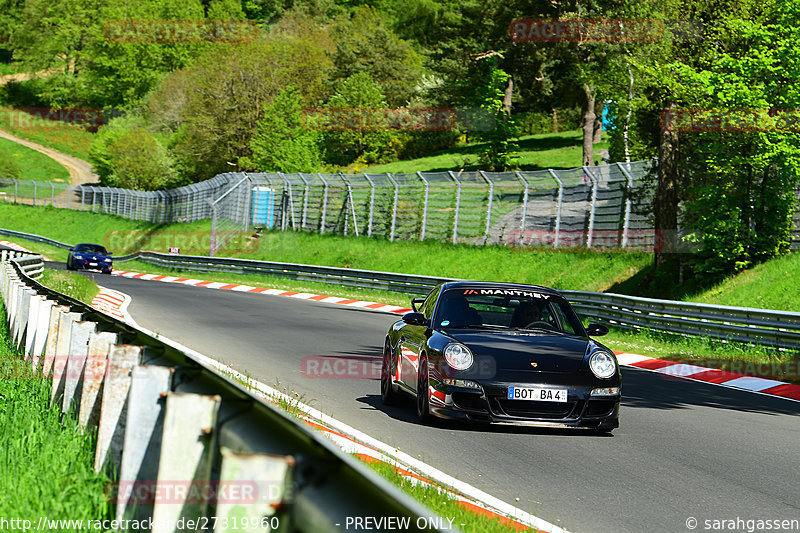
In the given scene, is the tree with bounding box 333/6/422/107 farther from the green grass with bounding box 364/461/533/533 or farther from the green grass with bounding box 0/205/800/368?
the green grass with bounding box 364/461/533/533

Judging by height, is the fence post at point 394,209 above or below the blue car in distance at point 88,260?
above

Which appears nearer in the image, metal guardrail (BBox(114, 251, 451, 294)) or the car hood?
the car hood

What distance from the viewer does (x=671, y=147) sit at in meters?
26.5

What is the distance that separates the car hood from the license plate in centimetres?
17

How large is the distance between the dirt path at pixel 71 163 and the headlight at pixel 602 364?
96.8m

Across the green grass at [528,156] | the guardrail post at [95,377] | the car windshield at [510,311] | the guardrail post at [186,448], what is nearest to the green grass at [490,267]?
the car windshield at [510,311]

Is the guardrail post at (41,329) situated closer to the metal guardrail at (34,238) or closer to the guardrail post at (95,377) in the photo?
the guardrail post at (95,377)

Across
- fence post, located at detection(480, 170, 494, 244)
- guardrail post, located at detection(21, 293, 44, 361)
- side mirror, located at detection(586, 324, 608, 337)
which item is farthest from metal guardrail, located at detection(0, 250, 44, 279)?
side mirror, located at detection(586, 324, 608, 337)

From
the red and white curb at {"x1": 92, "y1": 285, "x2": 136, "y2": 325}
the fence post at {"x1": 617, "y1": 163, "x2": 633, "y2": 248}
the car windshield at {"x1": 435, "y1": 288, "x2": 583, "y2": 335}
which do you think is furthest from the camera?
the fence post at {"x1": 617, "y1": 163, "x2": 633, "y2": 248}

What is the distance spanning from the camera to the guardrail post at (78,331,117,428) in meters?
5.32

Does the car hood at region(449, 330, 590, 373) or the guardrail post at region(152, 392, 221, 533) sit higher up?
the guardrail post at region(152, 392, 221, 533)

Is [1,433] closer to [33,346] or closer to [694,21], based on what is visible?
[33,346]

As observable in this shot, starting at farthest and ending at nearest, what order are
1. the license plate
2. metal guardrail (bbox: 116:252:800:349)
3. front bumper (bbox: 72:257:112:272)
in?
front bumper (bbox: 72:257:112:272) → metal guardrail (bbox: 116:252:800:349) → the license plate

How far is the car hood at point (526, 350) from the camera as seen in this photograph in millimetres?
8867
